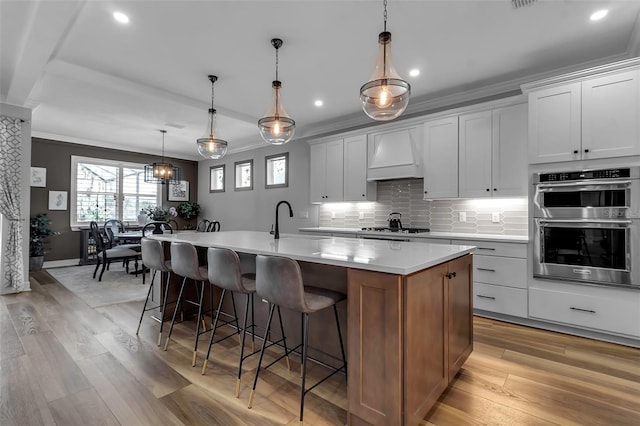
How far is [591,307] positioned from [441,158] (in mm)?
2124

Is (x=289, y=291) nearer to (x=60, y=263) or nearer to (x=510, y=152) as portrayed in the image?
(x=510, y=152)

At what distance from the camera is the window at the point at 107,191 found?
6.67 m

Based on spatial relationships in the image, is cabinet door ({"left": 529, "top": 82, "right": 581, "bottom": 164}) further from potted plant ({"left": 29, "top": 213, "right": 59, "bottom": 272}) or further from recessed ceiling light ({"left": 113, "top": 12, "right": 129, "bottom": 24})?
potted plant ({"left": 29, "top": 213, "right": 59, "bottom": 272})

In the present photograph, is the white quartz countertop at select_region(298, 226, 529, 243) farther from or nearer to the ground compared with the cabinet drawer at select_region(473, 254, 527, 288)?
farther from the ground

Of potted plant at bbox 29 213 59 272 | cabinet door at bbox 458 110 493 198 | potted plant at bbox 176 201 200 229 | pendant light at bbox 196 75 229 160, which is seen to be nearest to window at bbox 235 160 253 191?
potted plant at bbox 176 201 200 229

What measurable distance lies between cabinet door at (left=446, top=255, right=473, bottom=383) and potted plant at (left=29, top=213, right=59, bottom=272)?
274 inches

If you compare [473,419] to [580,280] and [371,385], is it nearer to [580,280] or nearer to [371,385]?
[371,385]

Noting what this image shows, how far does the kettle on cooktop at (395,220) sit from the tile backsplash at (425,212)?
68 mm

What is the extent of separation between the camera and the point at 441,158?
3.94 meters

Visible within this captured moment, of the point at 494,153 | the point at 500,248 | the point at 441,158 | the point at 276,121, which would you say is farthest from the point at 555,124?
the point at 276,121

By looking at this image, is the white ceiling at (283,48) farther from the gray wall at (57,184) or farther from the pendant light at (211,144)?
the gray wall at (57,184)

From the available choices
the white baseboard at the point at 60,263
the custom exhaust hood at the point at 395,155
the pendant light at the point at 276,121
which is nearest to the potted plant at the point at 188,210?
the white baseboard at the point at 60,263

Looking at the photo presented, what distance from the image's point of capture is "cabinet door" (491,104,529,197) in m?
3.35

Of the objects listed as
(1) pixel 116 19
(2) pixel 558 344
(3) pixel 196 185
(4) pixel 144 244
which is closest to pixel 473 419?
(2) pixel 558 344
